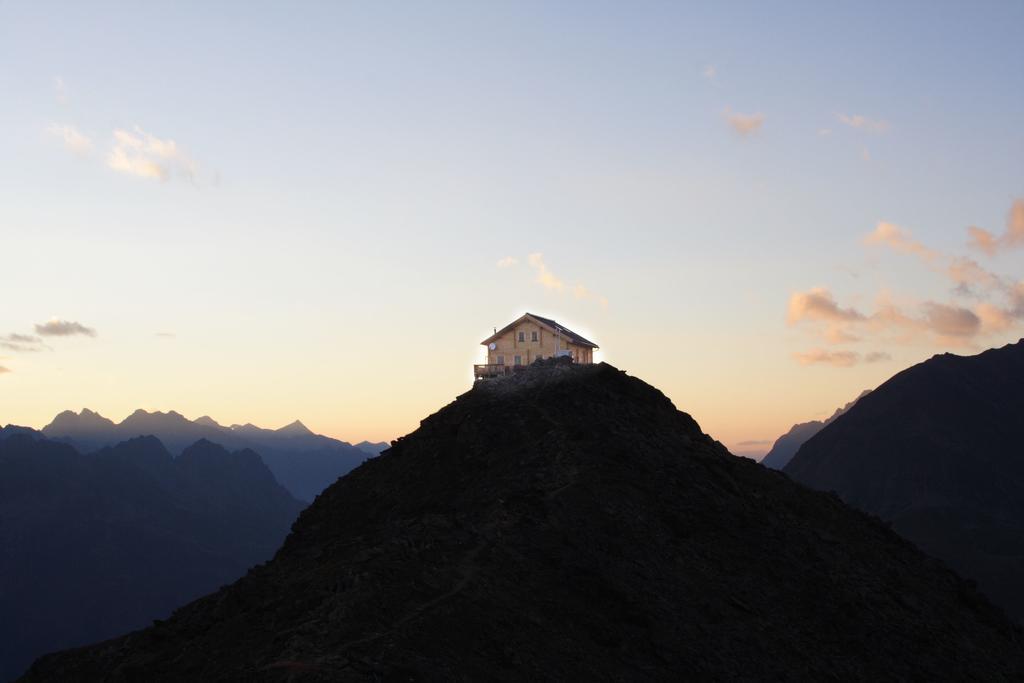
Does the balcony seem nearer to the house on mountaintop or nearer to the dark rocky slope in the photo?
the house on mountaintop

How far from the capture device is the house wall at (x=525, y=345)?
80.7 metres

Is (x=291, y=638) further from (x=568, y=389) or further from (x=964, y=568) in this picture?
(x=964, y=568)

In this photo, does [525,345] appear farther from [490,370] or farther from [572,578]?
[572,578]

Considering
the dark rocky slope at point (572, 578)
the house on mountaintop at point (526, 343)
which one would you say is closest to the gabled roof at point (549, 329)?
the house on mountaintop at point (526, 343)

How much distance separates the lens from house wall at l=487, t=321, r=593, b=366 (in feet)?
265

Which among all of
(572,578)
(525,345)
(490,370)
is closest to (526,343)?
(525,345)

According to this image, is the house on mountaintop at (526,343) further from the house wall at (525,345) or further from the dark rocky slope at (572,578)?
the dark rocky slope at (572,578)

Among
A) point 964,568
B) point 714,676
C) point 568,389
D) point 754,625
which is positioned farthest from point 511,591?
point 964,568

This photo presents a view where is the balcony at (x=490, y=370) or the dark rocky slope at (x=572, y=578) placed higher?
the balcony at (x=490, y=370)

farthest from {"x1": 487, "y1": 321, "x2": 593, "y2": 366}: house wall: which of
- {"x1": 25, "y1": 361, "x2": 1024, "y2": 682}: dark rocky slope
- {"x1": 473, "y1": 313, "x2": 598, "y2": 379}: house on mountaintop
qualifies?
{"x1": 25, "y1": 361, "x2": 1024, "y2": 682}: dark rocky slope

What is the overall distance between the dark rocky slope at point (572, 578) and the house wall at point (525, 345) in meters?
12.9

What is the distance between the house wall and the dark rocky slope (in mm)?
12852

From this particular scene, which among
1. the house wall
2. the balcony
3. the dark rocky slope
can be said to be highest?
the house wall

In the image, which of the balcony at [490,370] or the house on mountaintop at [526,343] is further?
the house on mountaintop at [526,343]
